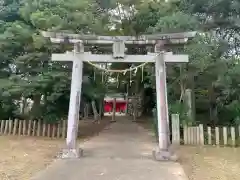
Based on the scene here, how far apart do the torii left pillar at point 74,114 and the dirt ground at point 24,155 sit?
59 centimetres

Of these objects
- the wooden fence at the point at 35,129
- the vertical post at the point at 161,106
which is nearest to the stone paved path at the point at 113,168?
the vertical post at the point at 161,106

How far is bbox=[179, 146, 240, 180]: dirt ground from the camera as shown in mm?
7324

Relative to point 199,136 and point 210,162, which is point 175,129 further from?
point 210,162

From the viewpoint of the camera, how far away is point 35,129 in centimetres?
1467

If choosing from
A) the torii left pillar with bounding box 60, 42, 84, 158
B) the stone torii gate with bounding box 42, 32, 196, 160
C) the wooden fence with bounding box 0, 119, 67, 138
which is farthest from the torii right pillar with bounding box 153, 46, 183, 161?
the wooden fence with bounding box 0, 119, 67, 138

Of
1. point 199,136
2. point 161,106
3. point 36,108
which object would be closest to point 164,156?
point 161,106

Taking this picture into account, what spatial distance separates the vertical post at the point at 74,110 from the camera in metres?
9.37

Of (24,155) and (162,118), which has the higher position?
(162,118)

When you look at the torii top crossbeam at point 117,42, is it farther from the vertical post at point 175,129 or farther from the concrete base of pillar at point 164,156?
the vertical post at point 175,129

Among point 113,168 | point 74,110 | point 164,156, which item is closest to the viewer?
point 113,168

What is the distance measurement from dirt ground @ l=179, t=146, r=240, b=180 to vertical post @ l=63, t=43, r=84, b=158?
3.13m

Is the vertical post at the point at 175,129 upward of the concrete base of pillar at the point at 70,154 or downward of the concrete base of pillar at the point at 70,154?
upward

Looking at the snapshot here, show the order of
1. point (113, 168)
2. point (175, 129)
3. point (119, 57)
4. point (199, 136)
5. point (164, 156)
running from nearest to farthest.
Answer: point (113, 168), point (164, 156), point (119, 57), point (199, 136), point (175, 129)

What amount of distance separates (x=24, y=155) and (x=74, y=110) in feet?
6.55
